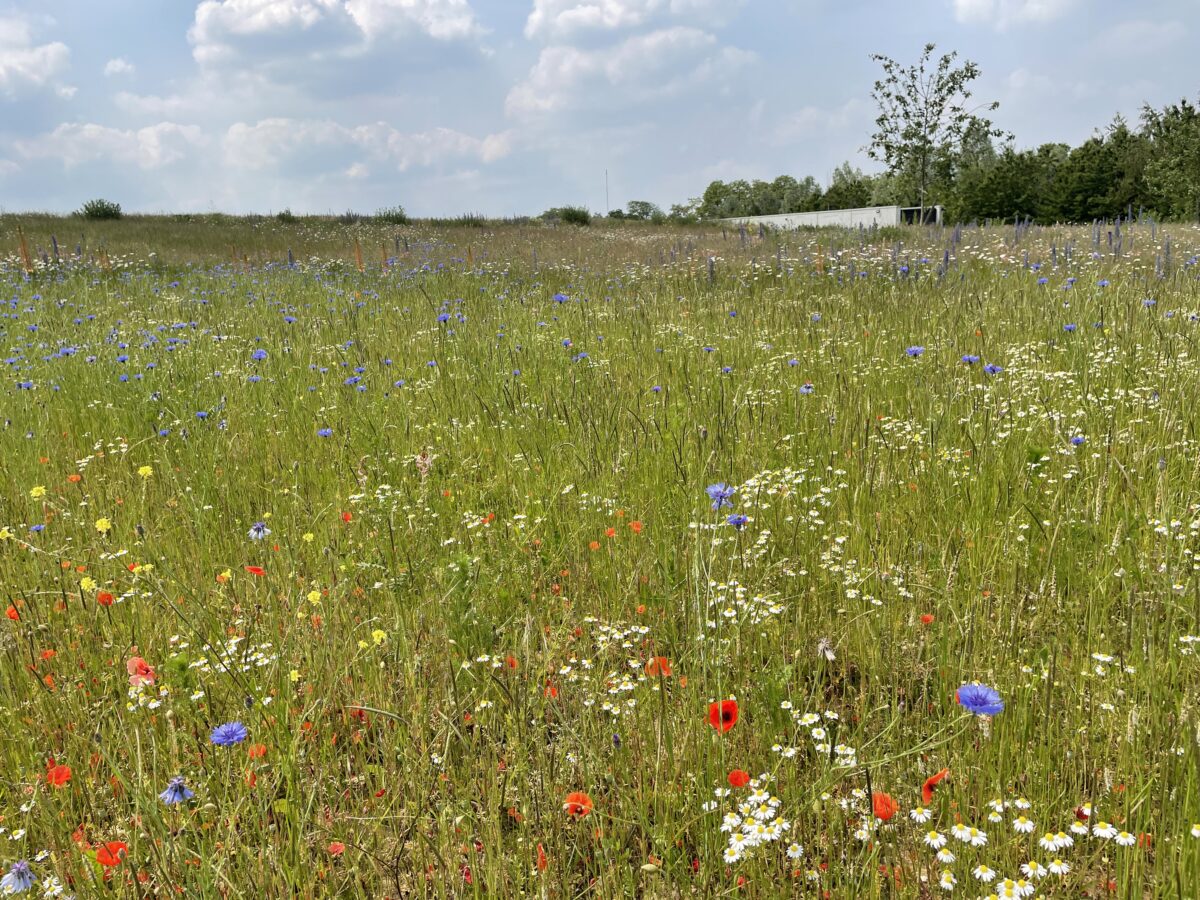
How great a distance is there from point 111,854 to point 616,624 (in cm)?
126

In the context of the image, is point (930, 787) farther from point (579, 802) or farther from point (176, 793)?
point (176, 793)

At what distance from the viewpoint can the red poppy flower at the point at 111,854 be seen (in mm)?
1358

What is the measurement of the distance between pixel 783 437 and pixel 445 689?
1980 millimetres

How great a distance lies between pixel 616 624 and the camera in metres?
2.12

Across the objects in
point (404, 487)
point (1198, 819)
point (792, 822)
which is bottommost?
point (792, 822)

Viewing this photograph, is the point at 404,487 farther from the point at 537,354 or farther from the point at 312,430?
the point at 537,354

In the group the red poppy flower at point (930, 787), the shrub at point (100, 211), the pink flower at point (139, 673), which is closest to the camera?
the red poppy flower at point (930, 787)

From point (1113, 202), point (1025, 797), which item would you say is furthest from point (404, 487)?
point (1113, 202)

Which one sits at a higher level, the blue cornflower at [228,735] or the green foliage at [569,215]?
the green foliage at [569,215]

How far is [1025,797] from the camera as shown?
1488 mm

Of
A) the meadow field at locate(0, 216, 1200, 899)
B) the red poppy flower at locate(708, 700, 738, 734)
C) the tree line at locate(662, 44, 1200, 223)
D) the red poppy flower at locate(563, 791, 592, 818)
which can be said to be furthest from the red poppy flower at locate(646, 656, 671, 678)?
the tree line at locate(662, 44, 1200, 223)

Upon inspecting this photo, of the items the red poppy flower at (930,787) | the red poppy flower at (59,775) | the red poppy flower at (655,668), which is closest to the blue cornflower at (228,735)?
the red poppy flower at (59,775)

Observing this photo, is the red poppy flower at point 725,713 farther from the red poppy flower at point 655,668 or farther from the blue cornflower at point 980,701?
the blue cornflower at point 980,701

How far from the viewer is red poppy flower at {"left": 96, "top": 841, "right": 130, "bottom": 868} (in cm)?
136
